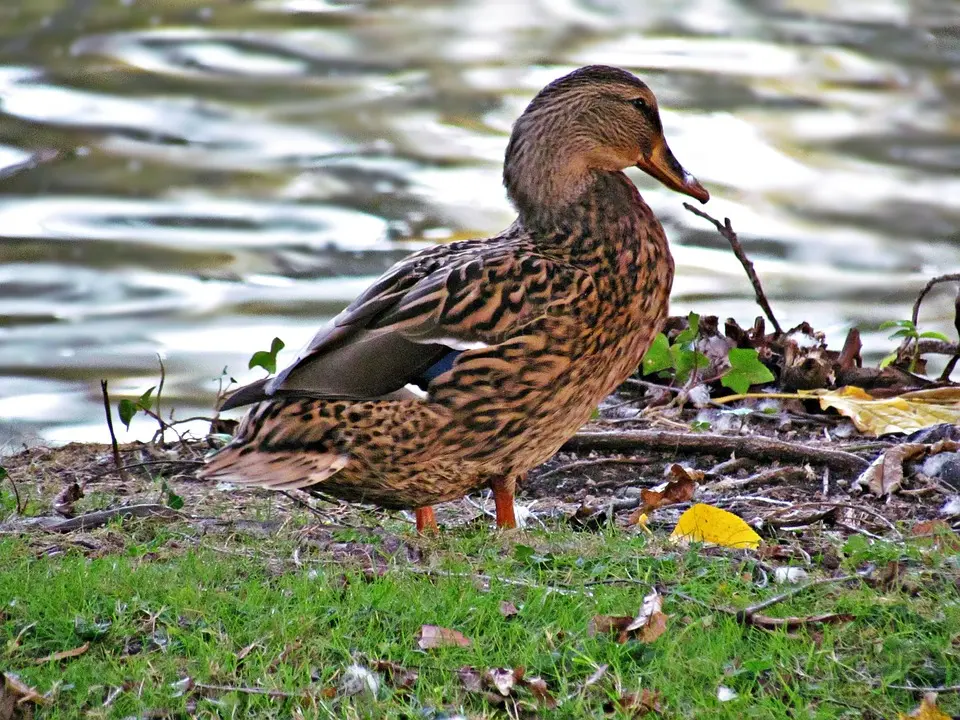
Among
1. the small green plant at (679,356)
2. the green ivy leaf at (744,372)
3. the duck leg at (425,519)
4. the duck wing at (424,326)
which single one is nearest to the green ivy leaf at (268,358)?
the duck wing at (424,326)

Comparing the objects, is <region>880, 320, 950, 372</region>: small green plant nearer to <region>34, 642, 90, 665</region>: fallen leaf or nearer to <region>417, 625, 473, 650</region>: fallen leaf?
<region>417, 625, 473, 650</region>: fallen leaf

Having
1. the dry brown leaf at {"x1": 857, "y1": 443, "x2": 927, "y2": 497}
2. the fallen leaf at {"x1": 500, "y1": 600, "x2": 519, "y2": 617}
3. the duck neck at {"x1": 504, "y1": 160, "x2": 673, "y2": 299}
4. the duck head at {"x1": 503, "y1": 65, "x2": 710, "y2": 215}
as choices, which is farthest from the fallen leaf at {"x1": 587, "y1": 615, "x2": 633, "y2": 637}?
the dry brown leaf at {"x1": 857, "y1": 443, "x2": 927, "y2": 497}

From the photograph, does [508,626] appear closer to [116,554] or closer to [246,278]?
[116,554]

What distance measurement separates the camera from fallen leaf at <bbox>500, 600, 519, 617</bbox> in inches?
140

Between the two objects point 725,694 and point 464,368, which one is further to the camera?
point 464,368

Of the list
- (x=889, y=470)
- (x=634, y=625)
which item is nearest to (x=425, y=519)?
(x=634, y=625)

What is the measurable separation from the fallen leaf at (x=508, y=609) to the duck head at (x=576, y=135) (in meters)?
1.58

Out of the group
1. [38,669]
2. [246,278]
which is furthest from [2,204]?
[38,669]

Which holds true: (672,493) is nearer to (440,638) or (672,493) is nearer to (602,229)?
(602,229)

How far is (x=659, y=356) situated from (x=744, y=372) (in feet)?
1.55

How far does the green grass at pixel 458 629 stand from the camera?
10.5 feet

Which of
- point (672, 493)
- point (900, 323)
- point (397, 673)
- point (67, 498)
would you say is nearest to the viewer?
point (397, 673)

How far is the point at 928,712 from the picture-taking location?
308cm

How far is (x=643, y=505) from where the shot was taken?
4.90m
